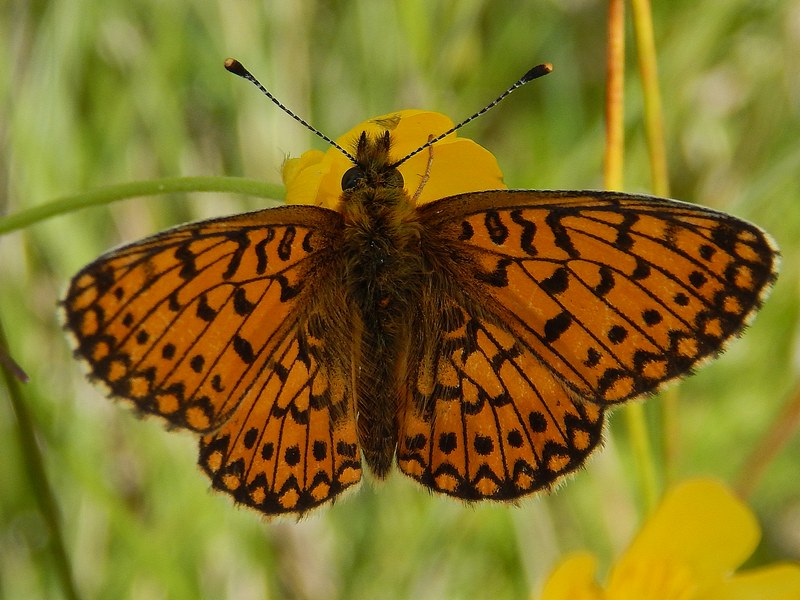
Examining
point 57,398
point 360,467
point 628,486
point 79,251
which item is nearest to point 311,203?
point 360,467

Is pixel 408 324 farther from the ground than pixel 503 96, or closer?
closer

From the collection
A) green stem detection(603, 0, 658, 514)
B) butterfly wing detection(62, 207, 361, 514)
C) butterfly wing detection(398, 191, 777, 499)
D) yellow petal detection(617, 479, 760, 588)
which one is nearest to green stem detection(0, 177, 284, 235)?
butterfly wing detection(62, 207, 361, 514)

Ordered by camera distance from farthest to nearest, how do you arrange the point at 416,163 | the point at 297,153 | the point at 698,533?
1. the point at 297,153
2. the point at 416,163
3. the point at 698,533

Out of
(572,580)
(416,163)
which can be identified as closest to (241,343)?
(416,163)

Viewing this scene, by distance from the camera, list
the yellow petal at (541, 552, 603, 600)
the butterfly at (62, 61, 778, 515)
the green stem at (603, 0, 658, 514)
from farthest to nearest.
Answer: the green stem at (603, 0, 658, 514) → the butterfly at (62, 61, 778, 515) → the yellow petal at (541, 552, 603, 600)

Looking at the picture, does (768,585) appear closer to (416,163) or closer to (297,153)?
(416,163)

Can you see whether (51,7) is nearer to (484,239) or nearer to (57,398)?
(57,398)

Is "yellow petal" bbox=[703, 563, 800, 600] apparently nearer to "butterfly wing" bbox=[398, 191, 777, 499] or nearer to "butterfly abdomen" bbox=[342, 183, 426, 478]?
"butterfly wing" bbox=[398, 191, 777, 499]
